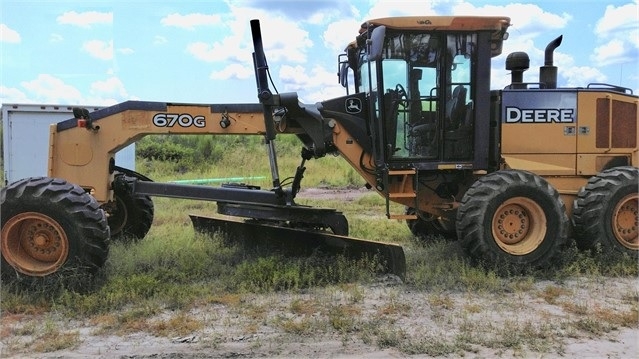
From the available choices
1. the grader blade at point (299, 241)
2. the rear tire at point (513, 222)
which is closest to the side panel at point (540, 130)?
the rear tire at point (513, 222)

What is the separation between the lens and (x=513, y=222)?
621cm

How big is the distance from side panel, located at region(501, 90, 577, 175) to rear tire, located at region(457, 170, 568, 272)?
2.42 feet

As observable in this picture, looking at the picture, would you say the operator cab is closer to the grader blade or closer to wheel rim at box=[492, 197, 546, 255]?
wheel rim at box=[492, 197, 546, 255]

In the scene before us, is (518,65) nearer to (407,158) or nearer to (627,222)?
(407,158)

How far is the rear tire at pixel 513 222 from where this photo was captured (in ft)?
19.5

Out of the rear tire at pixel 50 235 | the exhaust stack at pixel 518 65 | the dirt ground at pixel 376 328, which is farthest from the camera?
the exhaust stack at pixel 518 65

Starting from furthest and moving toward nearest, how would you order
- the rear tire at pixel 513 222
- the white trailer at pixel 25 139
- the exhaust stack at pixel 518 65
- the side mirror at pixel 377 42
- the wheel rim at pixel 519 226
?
1. the white trailer at pixel 25 139
2. the exhaust stack at pixel 518 65
3. the wheel rim at pixel 519 226
4. the rear tire at pixel 513 222
5. the side mirror at pixel 377 42

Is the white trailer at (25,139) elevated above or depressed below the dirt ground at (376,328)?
above

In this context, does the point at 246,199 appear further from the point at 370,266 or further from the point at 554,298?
the point at 554,298

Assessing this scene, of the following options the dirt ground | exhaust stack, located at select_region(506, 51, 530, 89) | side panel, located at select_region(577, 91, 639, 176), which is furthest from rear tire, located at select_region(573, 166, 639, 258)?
exhaust stack, located at select_region(506, 51, 530, 89)

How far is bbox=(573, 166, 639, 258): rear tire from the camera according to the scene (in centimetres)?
632

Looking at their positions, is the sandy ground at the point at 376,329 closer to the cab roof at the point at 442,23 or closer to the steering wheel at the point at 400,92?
the steering wheel at the point at 400,92

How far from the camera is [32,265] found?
17.7 ft

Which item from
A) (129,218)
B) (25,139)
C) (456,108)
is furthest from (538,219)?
(25,139)
